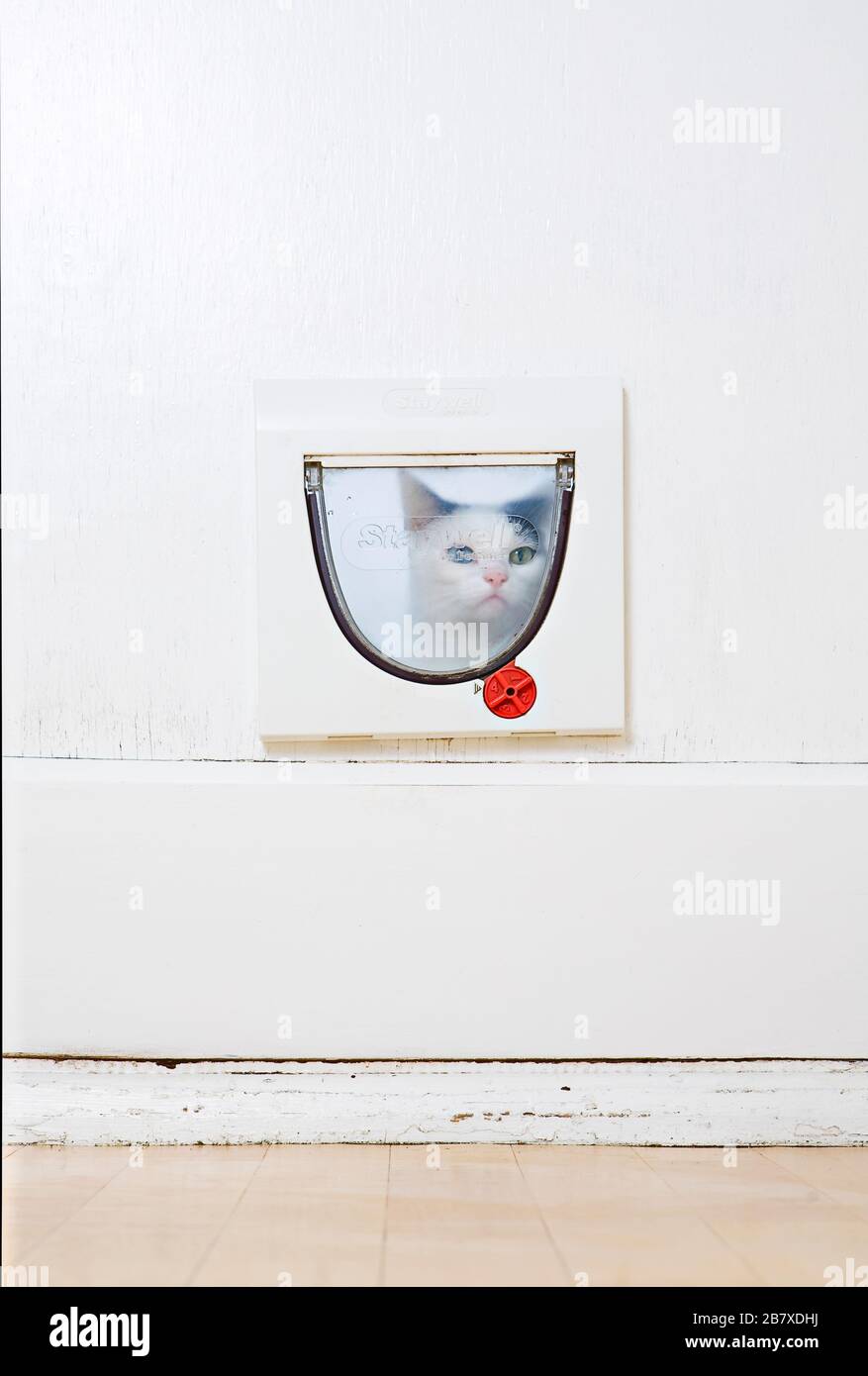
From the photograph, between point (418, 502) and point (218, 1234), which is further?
point (418, 502)

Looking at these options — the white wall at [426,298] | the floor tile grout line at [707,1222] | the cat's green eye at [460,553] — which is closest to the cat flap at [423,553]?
the cat's green eye at [460,553]

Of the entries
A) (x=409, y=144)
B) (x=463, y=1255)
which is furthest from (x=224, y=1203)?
(x=409, y=144)

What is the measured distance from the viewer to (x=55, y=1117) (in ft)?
4.20

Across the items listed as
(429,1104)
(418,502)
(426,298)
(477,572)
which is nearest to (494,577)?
(477,572)

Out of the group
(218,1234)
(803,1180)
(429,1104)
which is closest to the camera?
(218,1234)

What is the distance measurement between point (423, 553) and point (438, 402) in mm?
193

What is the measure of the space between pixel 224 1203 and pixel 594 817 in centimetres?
60

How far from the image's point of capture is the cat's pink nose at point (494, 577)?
1.30 meters

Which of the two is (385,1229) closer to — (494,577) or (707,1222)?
(707,1222)

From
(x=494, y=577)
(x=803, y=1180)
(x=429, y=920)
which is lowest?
(x=803, y=1180)

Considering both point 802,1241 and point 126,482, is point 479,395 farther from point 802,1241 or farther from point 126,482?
point 802,1241

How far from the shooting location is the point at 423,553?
4.27 feet

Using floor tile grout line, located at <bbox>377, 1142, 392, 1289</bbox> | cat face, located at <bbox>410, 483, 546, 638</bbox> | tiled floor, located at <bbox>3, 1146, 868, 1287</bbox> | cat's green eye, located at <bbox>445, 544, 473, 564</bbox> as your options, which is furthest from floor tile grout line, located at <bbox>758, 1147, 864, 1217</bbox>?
cat's green eye, located at <bbox>445, 544, 473, 564</bbox>

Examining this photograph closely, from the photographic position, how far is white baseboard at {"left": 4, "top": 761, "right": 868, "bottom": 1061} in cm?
128
